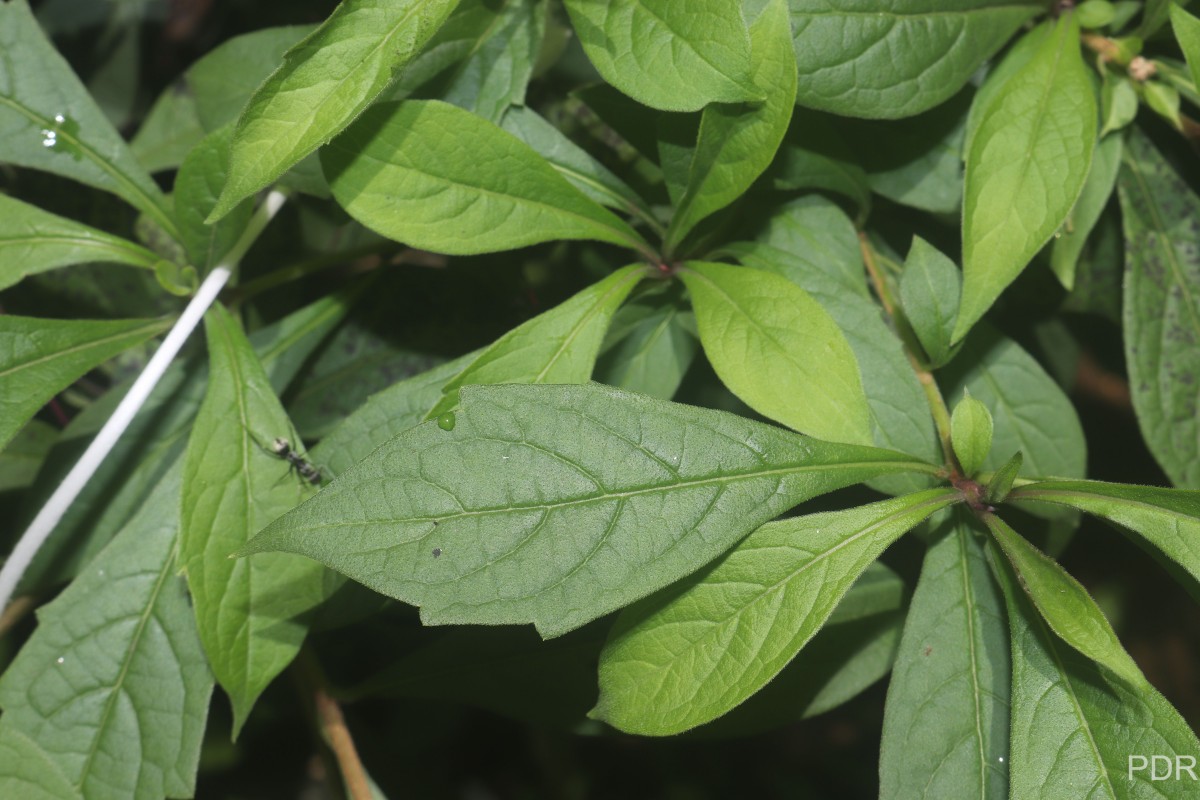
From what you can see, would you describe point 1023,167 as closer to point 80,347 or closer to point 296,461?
point 296,461

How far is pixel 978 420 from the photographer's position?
41.7 inches

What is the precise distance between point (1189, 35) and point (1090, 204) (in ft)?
0.77

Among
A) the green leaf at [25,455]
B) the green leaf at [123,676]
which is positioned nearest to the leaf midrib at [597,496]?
the green leaf at [123,676]

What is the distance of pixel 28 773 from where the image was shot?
1.14 m

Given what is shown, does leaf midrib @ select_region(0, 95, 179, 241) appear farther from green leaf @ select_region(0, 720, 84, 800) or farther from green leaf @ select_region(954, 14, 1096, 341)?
green leaf @ select_region(954, 14, 1096, 341)

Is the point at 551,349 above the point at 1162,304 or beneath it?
beneath

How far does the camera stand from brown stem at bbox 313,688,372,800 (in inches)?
55.9

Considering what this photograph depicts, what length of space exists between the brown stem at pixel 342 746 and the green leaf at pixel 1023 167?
3.42 feet

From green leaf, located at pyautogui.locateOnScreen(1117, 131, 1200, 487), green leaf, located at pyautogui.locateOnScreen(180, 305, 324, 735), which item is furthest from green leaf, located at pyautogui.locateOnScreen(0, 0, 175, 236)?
green leaf, located at pyautogui.locateOnScreen(1117, 131, 1200, 487)

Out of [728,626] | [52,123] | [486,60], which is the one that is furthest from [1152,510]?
[52,123]

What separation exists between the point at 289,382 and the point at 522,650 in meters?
0.55

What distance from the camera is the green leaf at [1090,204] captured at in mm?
1296

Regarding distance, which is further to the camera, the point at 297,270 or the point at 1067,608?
the point at 297,270

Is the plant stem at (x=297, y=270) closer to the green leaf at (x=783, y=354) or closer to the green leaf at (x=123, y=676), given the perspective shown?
the green leaf at (x=123, y=676)
